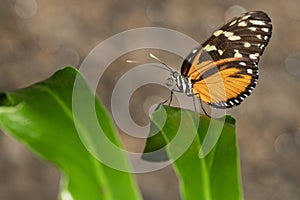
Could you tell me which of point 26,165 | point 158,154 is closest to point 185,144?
point 158,154

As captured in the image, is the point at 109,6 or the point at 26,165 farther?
the point at 109,6

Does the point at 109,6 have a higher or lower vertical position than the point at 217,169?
lower

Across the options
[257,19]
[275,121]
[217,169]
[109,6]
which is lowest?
[275,121]

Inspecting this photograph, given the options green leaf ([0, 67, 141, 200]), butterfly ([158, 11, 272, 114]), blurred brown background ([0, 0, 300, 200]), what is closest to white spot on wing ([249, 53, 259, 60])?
butterfly ([158, 11, 272, 114])

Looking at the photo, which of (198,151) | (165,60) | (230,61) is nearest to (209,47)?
(230,61)

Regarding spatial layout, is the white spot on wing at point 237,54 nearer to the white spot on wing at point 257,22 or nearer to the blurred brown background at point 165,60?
the white spot on wing at point 257,22

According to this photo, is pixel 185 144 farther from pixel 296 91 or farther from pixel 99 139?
pixel 296 91

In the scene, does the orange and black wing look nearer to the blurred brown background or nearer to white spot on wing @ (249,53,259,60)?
white spot on wing @ (249,53,259,60)
